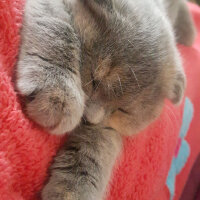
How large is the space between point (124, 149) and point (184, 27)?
1.02 m

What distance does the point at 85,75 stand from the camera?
774mm

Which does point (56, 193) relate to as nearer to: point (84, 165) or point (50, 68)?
point (84, 165)

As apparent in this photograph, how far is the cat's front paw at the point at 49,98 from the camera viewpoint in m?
0.65

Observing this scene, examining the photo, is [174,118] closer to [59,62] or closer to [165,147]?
[165,147]

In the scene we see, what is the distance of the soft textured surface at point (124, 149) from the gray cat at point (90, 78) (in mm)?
30

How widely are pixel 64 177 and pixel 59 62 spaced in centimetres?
28

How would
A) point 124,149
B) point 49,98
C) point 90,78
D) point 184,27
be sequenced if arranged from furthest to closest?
1. point 184,27
2. point 124,149
3. point 90,78
4. point 49,98

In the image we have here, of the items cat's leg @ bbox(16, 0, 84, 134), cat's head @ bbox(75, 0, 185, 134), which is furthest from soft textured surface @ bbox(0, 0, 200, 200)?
cat's head @ bbox(75, 0, 185, 134)

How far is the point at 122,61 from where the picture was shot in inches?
30.8

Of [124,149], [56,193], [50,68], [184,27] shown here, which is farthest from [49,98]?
[184,27]

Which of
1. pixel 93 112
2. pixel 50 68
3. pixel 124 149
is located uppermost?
pixel 50 68

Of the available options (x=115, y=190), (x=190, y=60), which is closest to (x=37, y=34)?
(x=115, y=190)

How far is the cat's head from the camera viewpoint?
77 cm

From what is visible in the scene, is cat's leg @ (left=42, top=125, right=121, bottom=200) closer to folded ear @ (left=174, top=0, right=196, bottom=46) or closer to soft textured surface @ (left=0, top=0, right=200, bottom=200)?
soft textured surface @ (left=0, top=0, right=200, bottom=200)
